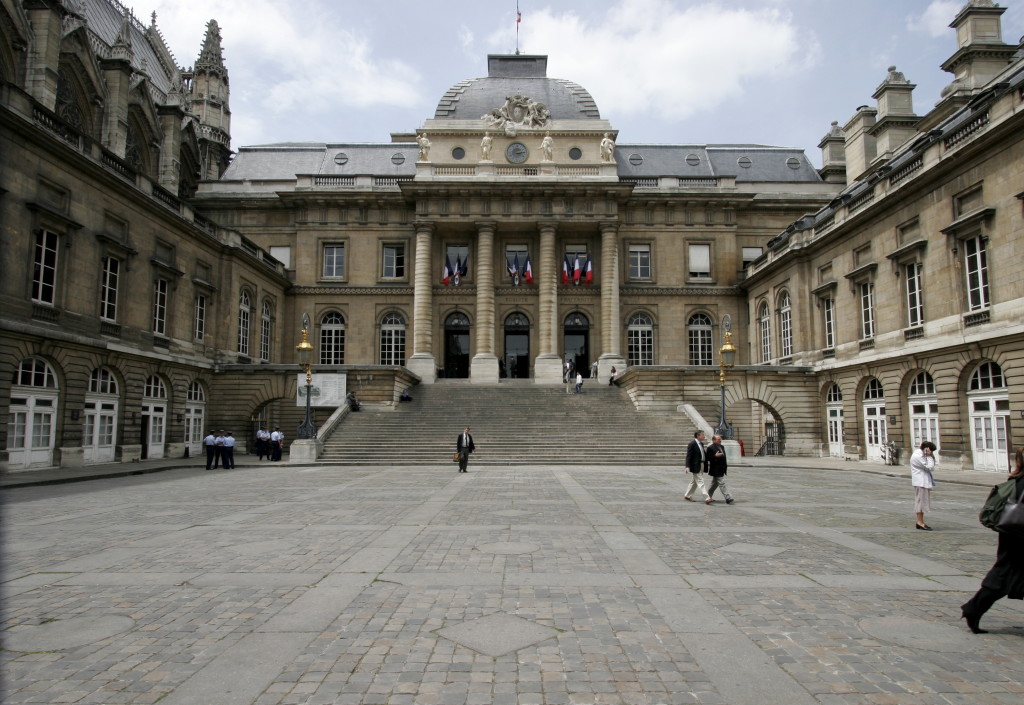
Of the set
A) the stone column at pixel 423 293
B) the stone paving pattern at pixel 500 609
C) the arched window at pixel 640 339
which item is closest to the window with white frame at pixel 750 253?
the arched window at pixel 640 339

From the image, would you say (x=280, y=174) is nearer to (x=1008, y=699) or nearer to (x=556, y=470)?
(x=556, y=470)

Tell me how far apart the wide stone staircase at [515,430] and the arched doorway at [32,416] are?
861cm

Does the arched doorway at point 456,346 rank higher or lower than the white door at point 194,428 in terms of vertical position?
higher

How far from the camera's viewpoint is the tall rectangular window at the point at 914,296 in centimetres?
2388

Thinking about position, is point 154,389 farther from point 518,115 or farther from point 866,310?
point 866,310

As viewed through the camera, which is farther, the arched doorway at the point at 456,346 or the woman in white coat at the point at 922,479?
the arched doorway at the point at 456,346

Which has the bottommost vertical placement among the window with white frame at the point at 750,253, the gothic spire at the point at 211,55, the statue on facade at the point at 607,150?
the window with white frame at the point at 750,253

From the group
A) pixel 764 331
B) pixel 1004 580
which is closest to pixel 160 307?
pixel 1004 580

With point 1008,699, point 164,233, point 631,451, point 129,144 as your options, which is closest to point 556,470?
point 631,451

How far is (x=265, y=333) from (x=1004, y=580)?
125 feet

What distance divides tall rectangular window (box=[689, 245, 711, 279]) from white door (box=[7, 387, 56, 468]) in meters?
33.2

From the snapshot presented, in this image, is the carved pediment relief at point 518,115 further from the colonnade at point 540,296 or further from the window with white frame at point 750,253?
the window with white frame at point 750,253

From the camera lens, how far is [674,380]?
3061cm

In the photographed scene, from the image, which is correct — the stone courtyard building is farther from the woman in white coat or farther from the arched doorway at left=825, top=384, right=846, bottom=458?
the woman in white coat
